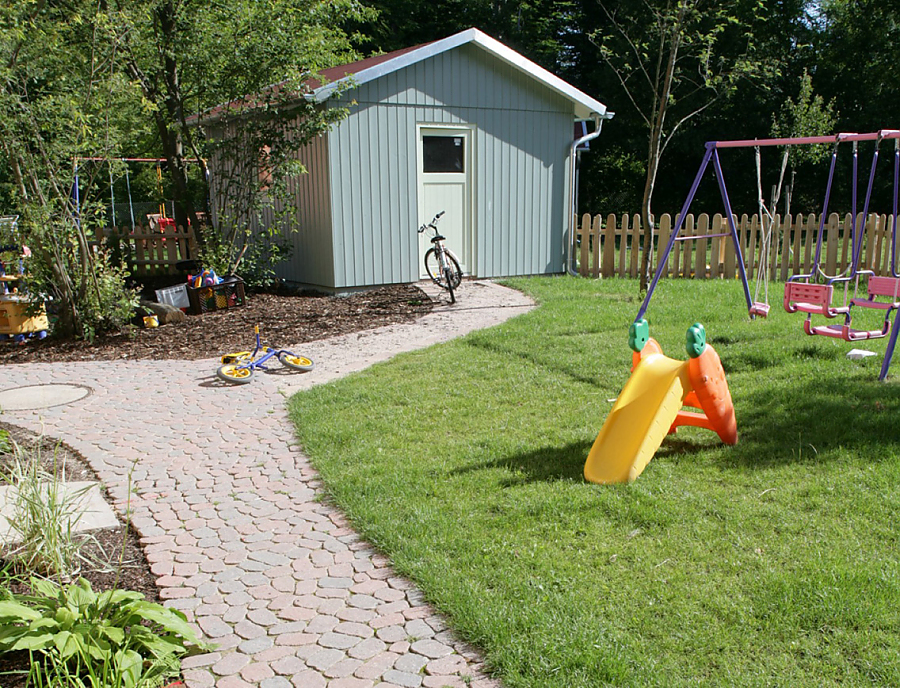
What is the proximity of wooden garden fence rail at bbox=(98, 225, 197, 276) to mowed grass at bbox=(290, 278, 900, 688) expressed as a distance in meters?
7.64

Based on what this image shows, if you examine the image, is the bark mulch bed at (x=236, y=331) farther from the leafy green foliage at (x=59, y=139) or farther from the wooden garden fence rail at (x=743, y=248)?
the wooden garden fence rail at (x=743, y=248)

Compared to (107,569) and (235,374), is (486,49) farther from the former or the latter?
(107,569)

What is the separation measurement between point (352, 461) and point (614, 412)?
5.60ft

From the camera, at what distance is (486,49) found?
485 inches

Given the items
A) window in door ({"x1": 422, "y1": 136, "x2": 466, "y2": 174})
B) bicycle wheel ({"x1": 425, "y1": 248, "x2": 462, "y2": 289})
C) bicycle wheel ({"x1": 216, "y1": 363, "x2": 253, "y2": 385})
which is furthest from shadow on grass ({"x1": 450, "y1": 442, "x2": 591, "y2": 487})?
window in door ({"x1": 422, "y1": 136, "x2": 466, "y2": 174})

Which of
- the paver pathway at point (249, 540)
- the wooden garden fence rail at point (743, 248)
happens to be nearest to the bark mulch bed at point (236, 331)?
the paver pathway at point (249, 540)

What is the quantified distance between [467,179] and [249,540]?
9.59 m

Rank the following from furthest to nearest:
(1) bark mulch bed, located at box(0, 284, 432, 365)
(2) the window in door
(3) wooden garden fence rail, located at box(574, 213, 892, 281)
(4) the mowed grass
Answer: (3) wooden garden fence rail, located at box(574, 213, 892, 281), (2) the window in door, (1) bark mulch bed, located at box(0, 284, 432, 365), (4) the mowed grass

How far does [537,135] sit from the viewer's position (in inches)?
521

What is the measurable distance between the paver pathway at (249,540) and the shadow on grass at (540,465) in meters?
0.99

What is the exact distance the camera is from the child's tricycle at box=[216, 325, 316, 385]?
7.20m

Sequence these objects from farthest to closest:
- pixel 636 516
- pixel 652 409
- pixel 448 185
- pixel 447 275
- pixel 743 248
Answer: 1. pixel 743 248
2. pixel 448 185
3. pixel 447 275
4. pixel 652 409
5. pixel 636 516

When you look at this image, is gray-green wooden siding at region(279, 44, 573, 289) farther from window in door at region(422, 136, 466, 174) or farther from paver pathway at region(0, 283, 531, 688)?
paver pathway at region(0, 283, 531, 688)

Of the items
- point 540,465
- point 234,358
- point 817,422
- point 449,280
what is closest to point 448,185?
point 449,280
